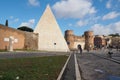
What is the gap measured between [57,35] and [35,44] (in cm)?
952

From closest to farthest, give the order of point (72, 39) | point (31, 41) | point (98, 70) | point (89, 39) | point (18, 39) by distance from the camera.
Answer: point (98, 70)
point (18, 39)
point (31, 41)
point (72, 39)
point (89, 39)

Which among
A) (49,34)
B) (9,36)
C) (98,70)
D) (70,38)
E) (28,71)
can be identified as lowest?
(98,70)

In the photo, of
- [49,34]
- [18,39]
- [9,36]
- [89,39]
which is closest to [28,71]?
[9,36]

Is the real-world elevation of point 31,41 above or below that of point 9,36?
below

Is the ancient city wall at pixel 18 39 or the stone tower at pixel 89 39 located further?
the stone tower at pixel 89 39

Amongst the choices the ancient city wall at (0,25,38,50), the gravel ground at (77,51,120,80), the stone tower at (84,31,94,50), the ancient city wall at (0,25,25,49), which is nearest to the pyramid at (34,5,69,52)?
the ancient city wall at (0,25,38,50)

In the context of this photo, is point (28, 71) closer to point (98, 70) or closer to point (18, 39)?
point (98, 70)

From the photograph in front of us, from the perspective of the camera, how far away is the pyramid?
236 ft

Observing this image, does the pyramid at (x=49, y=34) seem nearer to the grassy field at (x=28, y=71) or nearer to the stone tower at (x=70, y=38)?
the stone tower at (x=70, y=38)

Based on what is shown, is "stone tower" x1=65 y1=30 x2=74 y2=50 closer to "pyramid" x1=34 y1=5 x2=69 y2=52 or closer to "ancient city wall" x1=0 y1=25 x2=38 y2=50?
"pyramid" x1=34 y1=5 x2=69 y2=52

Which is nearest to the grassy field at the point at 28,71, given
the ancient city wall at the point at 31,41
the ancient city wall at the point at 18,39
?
the ancient city wall at the point at 18,39

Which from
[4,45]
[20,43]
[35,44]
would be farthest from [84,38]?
[4,45]

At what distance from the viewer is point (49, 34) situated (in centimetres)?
7294

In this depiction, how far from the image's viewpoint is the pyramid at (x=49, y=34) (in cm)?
7188
